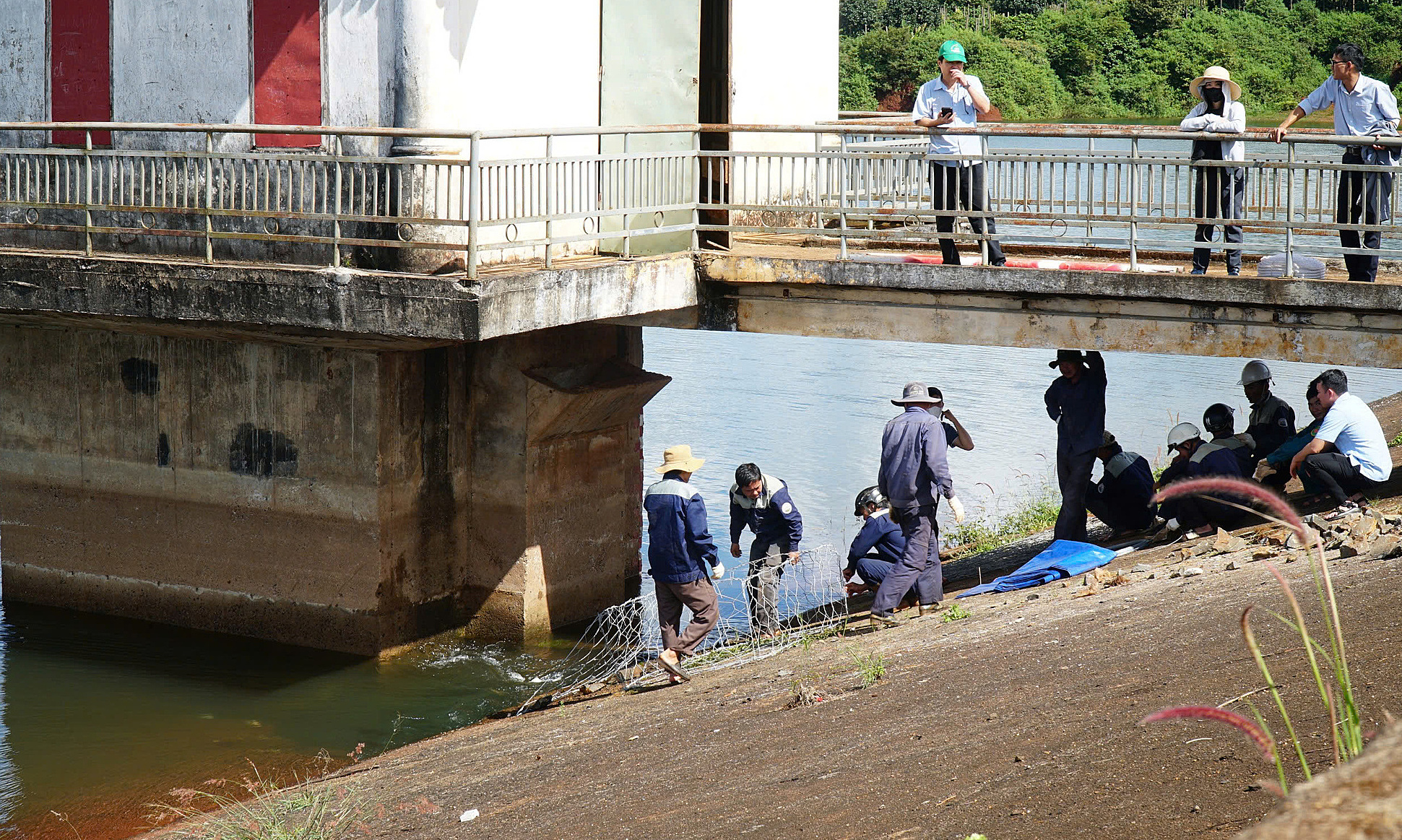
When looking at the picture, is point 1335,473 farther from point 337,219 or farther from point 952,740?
point 337,219

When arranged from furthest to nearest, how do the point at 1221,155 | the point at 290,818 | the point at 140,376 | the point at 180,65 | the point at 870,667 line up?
the point at 140,376, the point at 180,65, the point at 1221,155, the point at 870,667, the point at 290,818

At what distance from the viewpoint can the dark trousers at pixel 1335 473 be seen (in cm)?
1029

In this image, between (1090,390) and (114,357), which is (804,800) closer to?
(1090,390)

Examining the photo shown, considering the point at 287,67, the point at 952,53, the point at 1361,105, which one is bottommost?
the point at 1361,105

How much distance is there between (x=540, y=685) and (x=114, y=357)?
513 cm

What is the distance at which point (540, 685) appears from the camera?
1215 centimetres

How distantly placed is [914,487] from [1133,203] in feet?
9.22

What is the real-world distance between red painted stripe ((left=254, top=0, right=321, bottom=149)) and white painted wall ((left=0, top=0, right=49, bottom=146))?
7.50ft

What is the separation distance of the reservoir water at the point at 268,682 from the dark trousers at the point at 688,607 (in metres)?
2.27

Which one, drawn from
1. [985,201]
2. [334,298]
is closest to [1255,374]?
[985,201]

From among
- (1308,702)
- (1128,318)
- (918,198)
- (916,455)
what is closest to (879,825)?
(1308,702)

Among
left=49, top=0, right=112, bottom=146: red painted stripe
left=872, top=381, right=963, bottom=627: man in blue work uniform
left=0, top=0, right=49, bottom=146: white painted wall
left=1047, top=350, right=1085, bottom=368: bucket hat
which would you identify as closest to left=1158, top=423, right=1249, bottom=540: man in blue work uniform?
left=1047, top=350, right=1085, bottom=368: bucket hat

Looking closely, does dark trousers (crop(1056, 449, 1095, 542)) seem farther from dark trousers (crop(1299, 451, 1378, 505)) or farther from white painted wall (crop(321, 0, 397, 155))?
white painted wall (crop(321, 0, 397, 155))

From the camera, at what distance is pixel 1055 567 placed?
1080 centimetres
